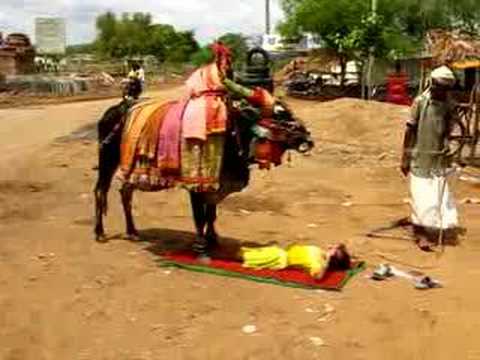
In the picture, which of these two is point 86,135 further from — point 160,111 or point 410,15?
point 410,15

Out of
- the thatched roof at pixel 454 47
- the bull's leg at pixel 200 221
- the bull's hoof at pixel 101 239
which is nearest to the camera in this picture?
the bull's leg at pixel 200 221

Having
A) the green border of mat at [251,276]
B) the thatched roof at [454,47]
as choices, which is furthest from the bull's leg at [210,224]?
A: the thatched roof at [454,47]

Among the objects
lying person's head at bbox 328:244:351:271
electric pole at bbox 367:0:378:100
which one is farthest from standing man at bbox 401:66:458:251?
electric pole at bbox 367:0:378:100

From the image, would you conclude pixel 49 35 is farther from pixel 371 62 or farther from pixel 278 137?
pixel 278 137

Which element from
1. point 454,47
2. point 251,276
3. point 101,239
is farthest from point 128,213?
point 454,47

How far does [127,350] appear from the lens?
18.5 ft

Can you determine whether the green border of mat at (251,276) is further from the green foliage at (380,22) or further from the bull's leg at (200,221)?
the green foliage at (380,22)

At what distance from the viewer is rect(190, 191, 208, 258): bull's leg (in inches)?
300

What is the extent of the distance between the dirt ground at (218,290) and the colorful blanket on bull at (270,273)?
0.33ft

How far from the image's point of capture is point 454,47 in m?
14.6

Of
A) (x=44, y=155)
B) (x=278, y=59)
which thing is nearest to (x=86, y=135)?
(x=44, y=155)

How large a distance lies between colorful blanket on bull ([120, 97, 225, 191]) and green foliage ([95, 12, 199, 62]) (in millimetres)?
69012

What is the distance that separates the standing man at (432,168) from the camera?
28.0ft

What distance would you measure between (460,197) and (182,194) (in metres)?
3.69
